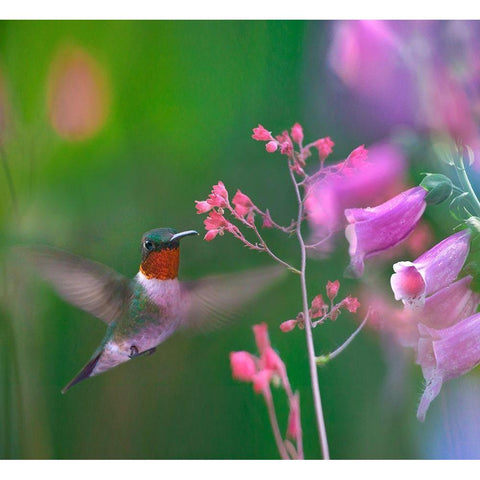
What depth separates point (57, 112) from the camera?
1476 millimetres

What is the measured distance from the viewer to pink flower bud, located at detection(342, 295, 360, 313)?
145 centimetres

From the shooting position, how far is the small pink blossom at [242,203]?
1451 millimetres

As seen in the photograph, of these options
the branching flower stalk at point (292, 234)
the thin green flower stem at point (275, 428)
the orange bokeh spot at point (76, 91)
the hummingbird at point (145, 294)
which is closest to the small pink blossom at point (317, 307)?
the branching flower stalk at point (292, 234)

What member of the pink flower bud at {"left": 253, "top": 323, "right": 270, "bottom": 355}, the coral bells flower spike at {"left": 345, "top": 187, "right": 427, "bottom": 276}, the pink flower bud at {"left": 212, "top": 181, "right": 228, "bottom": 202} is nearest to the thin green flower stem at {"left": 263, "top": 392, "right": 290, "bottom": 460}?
the pink flower bud at {"left": 253, "top": 323, "right": 270, "bottom": 355}

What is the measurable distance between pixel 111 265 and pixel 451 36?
3.03ft

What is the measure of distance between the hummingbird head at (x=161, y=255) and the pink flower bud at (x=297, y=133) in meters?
0.31

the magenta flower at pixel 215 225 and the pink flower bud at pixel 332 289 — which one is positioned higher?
the magenta flower at pixel 215 225

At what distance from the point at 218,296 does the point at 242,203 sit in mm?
214

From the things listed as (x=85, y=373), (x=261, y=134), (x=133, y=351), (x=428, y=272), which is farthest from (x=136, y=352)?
(x=428, y=272)

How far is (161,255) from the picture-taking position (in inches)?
54.7

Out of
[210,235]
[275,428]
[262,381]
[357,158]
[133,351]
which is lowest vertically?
[275,428]

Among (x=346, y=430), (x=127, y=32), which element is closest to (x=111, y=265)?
(x=127, y=32)

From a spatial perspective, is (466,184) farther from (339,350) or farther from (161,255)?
(161,255)

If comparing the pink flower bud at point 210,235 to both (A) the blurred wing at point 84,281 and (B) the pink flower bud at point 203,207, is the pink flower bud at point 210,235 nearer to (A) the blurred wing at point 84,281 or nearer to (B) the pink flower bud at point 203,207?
(B) the pink flower bud at point 203,207
